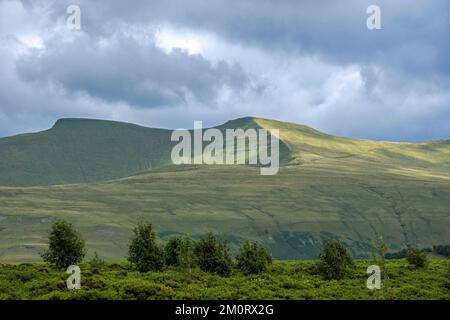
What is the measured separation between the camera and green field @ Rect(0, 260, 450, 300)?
217ft

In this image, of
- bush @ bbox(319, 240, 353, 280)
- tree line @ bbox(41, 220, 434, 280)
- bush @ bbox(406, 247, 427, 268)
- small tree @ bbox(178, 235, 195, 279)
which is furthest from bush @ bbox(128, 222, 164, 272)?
bush @ bbox(406, 247, 427, 268)

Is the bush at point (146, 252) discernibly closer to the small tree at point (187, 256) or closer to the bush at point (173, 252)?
the small tree at point (187, 256)

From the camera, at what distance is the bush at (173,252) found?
9174cm

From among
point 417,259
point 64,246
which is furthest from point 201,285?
point 417,259

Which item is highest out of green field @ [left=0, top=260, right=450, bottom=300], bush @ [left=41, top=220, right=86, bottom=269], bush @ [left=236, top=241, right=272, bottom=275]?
bush @ [left=41, top=220, right=86, bottom=269]

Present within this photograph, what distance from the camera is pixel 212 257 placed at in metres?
89.4

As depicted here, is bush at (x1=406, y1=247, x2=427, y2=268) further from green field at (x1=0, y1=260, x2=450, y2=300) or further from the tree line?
the tree line

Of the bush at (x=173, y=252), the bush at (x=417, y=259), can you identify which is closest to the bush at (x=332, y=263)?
the bush at (x=417, y=259)

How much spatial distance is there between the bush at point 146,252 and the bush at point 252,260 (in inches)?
→ 442

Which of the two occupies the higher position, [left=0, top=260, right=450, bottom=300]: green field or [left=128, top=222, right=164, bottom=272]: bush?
[left=128, top=222, right=164, bottom=272]: bush

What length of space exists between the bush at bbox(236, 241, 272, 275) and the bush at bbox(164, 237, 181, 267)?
8554mm

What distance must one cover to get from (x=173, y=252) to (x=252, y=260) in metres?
11.1
